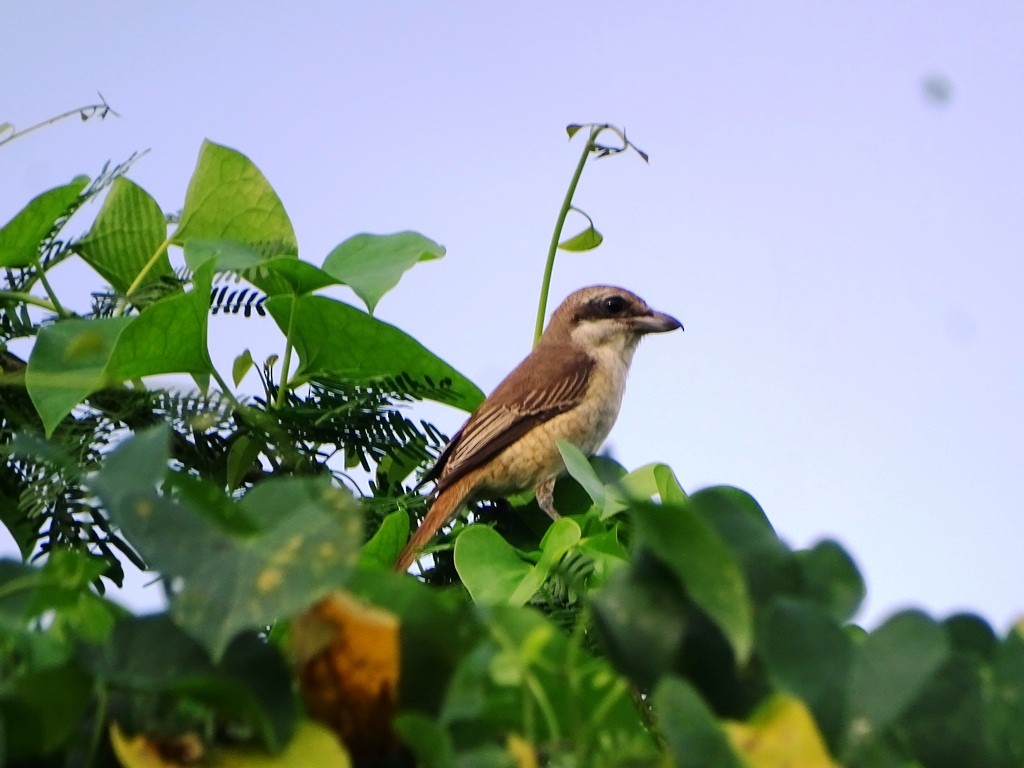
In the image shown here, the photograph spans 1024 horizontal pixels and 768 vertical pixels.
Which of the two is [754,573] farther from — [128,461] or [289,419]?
[289,419]

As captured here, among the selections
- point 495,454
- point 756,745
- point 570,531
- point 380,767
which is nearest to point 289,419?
point 570,531

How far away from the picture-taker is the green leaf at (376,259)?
2.03m

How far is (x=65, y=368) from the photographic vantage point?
5.89 feet

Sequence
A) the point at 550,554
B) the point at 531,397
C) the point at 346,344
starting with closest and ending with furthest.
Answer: the point at 550,554 → the point at 346,344 → the point at 531,397

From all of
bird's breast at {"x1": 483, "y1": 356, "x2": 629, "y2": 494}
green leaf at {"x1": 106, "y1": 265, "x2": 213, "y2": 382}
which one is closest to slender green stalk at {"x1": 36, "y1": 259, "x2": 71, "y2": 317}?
green leaf at {"x1": 106, "y1": 265, "x2": 213, "y2": 382}

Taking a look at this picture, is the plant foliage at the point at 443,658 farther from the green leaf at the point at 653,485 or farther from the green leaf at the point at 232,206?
the green leaf at the point at 232,206

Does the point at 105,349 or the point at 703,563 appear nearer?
the point at 703,563

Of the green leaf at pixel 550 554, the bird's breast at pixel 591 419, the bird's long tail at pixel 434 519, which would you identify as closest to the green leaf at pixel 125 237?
the bird's long tail at pixel 434 519

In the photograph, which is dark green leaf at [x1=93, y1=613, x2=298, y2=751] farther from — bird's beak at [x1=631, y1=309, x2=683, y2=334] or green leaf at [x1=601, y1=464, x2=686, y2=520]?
bird's beak at [x1=631, y1=309, x2=683, y2=334]

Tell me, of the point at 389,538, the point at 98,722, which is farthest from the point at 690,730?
the point at 389,538

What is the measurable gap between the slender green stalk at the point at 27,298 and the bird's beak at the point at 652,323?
3283 mm

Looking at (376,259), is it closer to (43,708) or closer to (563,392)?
(43,708)

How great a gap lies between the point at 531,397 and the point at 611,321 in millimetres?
652

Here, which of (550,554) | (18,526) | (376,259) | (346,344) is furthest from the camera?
(376,259)
